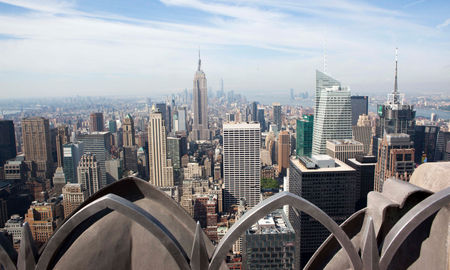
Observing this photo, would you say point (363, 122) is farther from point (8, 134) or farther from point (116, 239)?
point (116, 239)

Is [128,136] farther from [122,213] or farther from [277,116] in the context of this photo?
[122,213]

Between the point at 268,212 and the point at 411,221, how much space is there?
822 mm

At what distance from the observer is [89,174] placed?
2320 centimetres

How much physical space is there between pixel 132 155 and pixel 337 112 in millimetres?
19251

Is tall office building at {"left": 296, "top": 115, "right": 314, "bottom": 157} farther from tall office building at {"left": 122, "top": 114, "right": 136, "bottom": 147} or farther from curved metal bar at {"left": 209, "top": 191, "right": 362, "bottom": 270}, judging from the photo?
curved metal bar at {"left": 209, "top": 191, "right": 362, "bottom": 270}

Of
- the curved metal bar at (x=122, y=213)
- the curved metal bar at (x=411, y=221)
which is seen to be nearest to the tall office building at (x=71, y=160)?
the curved metal bar at (x=122, y=213)

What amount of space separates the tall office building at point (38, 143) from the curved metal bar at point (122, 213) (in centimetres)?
2729

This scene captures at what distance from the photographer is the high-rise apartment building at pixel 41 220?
15.5 metres

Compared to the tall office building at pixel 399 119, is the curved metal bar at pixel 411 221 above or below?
above

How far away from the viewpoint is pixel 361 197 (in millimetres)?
20297

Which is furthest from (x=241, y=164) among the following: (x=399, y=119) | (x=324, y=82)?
(x=324, y=82)

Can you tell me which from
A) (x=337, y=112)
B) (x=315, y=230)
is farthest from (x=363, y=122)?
(x=315, y=230)

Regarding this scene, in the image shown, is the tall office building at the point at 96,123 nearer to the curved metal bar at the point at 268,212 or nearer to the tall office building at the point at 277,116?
the tall office building at the point at 277,116

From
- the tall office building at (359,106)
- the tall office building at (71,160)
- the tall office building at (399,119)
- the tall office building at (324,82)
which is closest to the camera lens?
the tall office building at (71,160)
